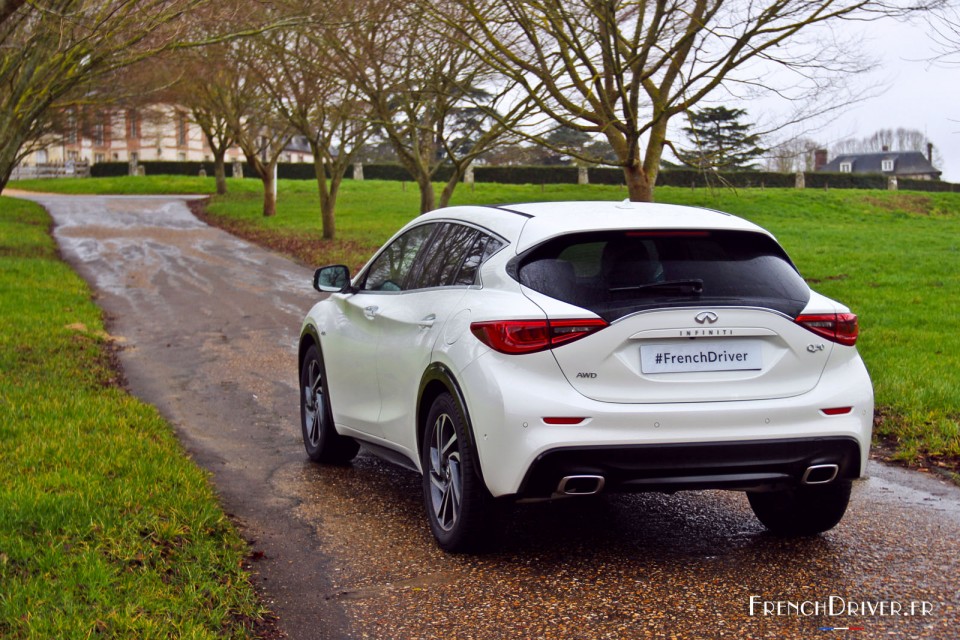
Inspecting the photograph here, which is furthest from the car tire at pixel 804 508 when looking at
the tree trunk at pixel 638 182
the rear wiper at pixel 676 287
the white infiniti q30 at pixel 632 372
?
the tree trunk at pixel 638 182

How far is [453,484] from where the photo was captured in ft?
→ 17.0

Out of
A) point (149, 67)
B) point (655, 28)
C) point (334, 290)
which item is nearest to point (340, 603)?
point (334, 290)

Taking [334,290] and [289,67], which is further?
[289,67]

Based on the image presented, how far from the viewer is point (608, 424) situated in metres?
4.64

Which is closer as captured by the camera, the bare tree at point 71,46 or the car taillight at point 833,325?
the car taillight at point 833,325

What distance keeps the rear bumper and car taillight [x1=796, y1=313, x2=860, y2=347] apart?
47 cm

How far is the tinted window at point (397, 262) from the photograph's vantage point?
6.37 metres

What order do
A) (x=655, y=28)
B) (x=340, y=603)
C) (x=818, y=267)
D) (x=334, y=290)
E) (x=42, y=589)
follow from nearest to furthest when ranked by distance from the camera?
1. (x=42, y=589)
2. (x=340, y=603)
3. (x=334, y=290)
4. (x=655, y=28)
5. (x=818, y=267)

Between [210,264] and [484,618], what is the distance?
2011cm

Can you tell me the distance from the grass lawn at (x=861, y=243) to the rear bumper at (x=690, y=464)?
9.80ft

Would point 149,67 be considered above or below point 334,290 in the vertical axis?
above

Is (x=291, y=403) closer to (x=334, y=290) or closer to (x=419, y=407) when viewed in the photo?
(x=334, y=290)

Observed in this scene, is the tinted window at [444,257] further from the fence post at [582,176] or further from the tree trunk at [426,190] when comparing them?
the fence post at [582,176]

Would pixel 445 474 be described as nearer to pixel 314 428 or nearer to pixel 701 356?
pixel 701 356
